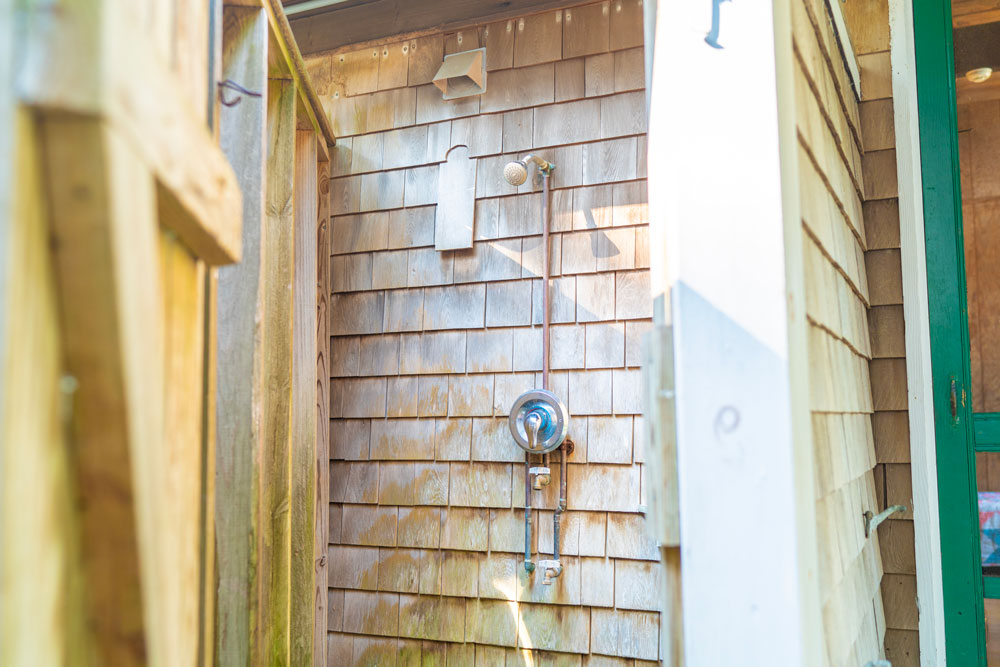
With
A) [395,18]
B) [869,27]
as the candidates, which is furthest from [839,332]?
[395,18]

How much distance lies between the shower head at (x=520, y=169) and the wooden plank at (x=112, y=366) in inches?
83.0

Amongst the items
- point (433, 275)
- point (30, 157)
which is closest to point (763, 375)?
point (30, 157)

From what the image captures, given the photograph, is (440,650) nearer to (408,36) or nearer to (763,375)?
(763,375)

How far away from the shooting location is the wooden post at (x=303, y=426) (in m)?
2.55

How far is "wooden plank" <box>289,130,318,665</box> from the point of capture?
255 cm

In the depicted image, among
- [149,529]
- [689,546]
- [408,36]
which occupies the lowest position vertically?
[689,546]

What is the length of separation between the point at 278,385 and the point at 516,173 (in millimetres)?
1086

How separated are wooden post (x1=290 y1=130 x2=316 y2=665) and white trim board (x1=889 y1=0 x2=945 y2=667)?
1.80 meters

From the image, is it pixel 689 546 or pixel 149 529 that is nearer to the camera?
pixel 149 529

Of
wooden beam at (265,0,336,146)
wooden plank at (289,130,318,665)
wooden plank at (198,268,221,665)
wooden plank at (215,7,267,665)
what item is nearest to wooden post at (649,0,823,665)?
wooden plank at (198,268,221,665)

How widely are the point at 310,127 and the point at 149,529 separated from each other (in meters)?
2.41

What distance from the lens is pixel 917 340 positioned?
80.7 inches

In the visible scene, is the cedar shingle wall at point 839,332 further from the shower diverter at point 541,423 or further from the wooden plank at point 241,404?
the wooden plank at point 241,404

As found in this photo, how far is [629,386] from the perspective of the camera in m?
2.61
